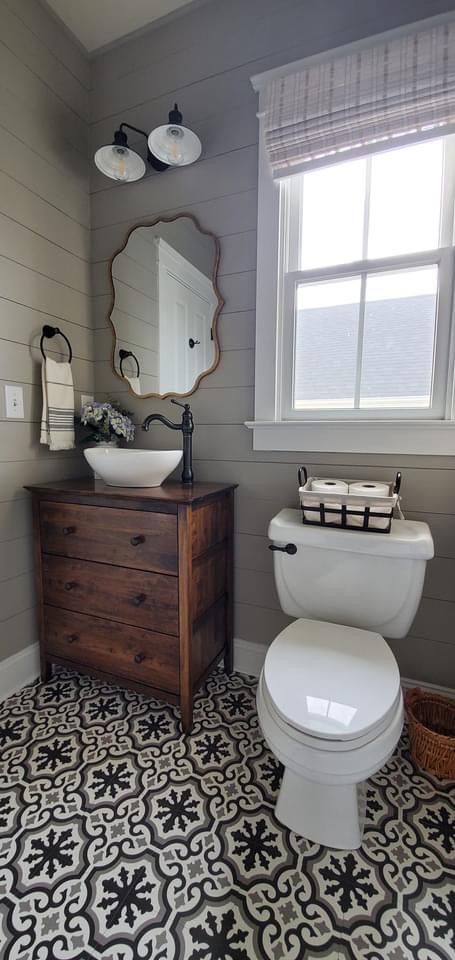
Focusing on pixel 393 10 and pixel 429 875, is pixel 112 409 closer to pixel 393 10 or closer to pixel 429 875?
pixel 393 10

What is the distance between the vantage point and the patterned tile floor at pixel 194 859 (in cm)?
84

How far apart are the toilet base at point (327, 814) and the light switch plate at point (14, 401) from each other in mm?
1567

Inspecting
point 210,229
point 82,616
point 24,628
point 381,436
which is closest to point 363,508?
point 381,436

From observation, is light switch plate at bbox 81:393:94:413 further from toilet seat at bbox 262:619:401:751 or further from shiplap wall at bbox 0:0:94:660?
toilet seat at bbox 262:619:401:751

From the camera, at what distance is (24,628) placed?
1674 millimetres

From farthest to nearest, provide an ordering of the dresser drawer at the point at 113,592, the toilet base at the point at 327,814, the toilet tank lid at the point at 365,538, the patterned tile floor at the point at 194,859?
the dresser drawer at the point at 113,592 < the toilet tank lid at the point at 365,538 < the toilet base at the point at 327,814 < the patterned tile floor at the point at 194,859

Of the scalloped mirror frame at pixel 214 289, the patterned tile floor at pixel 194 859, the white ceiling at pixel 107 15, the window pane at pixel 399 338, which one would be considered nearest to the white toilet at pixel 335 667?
the patterned tile floor at pixel 194 859

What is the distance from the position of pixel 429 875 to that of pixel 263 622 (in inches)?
35.3

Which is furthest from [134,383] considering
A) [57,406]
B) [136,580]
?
[136,580]

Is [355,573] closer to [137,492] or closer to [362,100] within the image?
[137,492]

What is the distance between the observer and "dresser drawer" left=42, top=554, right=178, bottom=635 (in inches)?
53.5

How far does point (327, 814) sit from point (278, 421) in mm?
1245

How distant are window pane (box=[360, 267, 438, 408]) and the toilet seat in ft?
2.81

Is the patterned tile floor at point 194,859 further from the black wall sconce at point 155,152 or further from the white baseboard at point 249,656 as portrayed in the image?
the black wall sconce at point 155,152
